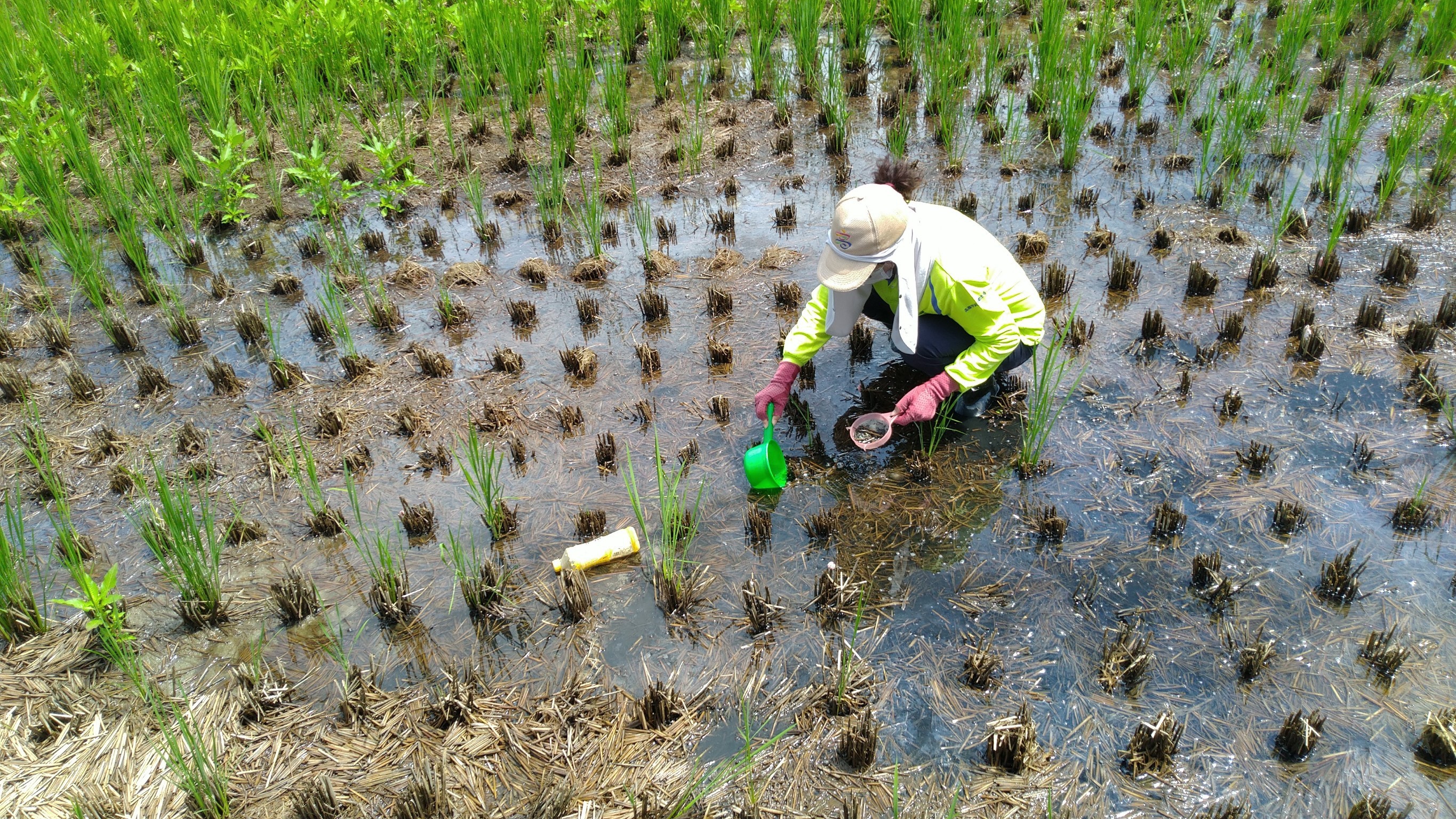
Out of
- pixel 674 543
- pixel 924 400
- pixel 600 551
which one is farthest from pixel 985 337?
pixel 600 551

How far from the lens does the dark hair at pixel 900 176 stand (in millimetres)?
3193

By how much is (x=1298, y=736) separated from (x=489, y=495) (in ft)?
8.52

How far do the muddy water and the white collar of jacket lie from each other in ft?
1.85

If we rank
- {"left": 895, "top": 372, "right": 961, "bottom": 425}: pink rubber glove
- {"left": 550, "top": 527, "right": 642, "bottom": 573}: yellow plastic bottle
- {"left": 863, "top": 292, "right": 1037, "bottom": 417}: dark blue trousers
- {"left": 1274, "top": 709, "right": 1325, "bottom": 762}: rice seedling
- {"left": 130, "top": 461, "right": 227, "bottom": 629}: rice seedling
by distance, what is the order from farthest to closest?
{"left": 863, "top": 292, "right": 1037, "bottom": 417}: dark blue trousers
{"left": 895, "top": 372, "right": 961, "bottom": 425}: pink rubber glove
{"left": 550, "top": 527, "right": 642, "bottom": 573}: yellow plastic bottle
{"left": 130, "top": 461, "right": 227, "bottom": 629}: rice seedling
{"left": 1274, "top": 709, "right": 1325, "bottom": 762}: rice seedling

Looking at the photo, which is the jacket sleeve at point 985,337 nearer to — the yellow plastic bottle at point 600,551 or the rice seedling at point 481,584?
the yellow plastic bottle at point 600,551

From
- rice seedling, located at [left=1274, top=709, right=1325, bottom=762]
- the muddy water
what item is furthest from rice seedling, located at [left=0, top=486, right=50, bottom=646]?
rice seedling, located at [left=1274, top=709, right=1325, bottom=762]

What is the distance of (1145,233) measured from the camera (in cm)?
486

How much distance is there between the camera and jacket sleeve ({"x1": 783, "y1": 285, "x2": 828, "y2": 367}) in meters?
3.46

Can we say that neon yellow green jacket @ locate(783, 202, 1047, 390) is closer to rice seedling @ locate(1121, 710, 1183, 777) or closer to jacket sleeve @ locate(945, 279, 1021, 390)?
jacket sleeve @ locate(945, 279, 1021, 390)

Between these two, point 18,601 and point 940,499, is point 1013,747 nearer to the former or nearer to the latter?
point 940,499

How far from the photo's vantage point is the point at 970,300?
10.8 ft

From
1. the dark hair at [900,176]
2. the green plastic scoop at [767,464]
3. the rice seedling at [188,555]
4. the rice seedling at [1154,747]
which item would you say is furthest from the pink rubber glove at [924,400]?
the rice seedling at [188,555]

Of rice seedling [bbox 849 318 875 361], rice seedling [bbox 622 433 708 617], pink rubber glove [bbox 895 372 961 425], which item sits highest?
pink rubber glove [bbox 895 372 961 425]

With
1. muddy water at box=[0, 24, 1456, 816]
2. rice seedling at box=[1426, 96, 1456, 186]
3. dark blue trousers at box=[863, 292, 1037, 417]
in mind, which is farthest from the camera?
rice seedling at box=[1426, 96, 1456, 186]
